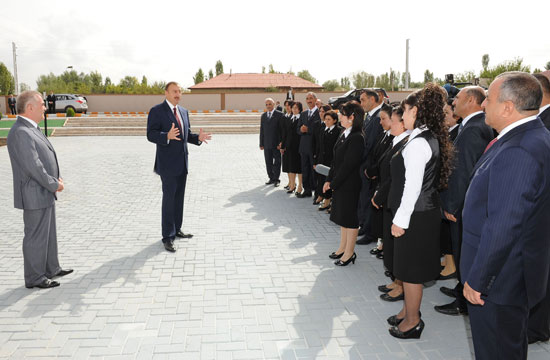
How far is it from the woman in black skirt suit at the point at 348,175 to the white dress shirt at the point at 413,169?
4.87ft

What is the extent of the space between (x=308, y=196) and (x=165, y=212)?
392 cm

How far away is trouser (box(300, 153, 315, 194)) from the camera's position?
341 inches

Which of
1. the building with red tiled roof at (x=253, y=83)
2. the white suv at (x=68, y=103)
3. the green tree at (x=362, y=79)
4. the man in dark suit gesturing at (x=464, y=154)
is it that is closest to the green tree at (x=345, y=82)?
the green tree at (x=362, y=79)

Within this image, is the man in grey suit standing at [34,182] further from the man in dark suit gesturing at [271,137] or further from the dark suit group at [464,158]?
the man in dark suit gesturing at [271,137]

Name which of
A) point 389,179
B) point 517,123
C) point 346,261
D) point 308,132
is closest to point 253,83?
point 308,132

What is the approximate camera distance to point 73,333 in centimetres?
350

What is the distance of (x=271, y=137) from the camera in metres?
9.83

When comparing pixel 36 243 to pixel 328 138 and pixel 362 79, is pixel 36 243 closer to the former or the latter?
pixel 328 138

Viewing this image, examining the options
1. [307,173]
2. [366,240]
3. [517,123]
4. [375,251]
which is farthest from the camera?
[307,173]

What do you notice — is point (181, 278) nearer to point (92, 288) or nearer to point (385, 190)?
point (92, 288)

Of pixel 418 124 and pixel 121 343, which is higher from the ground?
pixel 418 124

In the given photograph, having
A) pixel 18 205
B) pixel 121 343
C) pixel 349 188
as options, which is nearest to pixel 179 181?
pixel 18 205

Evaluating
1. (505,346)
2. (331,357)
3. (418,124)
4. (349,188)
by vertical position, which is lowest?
(331,357)

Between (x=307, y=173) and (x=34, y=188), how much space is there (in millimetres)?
5548
